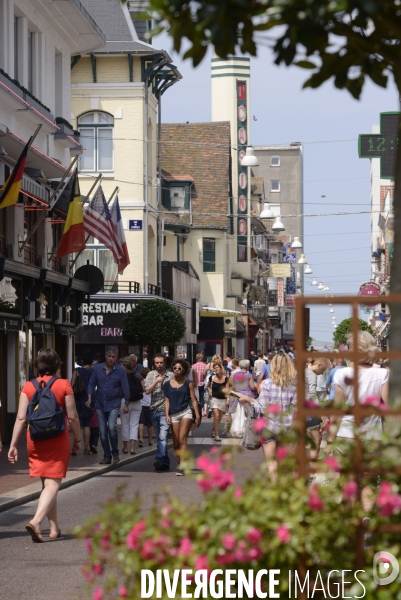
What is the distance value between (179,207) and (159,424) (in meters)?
40.9

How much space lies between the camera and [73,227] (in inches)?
959

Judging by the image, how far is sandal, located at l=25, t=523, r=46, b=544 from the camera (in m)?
10.3

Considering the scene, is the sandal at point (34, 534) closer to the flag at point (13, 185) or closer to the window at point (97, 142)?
the flag at point (13, 185)

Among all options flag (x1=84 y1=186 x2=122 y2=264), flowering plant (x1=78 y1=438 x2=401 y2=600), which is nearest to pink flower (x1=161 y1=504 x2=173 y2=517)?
flowering plant (x1=78 y1=438 x2=401 y2=600)

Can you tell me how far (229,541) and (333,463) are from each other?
1.76 ft

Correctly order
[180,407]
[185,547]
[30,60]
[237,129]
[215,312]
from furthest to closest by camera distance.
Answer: [237,129], [215,312], [30,60], [180,407], [185,547]

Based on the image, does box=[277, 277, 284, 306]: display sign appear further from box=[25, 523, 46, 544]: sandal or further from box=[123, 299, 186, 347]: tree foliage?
box=[25, 523, 46, 544]: sandal

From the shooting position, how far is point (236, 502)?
4.19 metres

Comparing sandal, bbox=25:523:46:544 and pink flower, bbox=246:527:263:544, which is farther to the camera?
sandal, bbox=25:523:46:544

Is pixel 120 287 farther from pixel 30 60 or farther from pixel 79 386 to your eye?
pixel 79 386

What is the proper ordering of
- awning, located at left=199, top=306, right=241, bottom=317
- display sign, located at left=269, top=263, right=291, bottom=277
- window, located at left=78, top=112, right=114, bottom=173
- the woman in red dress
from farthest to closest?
display sign, located at left=269, top=263, right=291, bottom=277 < awning, located at left=199, top=306, right=241, bottom=317 < window, located at left=78, top=112, right=114, bottom=173 < the woman in red dress

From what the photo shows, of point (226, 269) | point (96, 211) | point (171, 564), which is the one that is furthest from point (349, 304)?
point (226, 269)

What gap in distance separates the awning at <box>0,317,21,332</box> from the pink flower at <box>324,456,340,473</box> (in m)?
18.5

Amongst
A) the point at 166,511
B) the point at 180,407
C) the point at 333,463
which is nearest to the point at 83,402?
the point at 180,407
